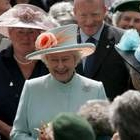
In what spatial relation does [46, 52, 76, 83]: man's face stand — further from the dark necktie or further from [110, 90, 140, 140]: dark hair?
[110, 90, 140, 140]: dark hair

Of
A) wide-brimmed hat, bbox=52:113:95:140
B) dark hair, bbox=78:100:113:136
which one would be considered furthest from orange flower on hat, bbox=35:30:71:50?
wide-brimmed hat, bbox=52:113:95:140

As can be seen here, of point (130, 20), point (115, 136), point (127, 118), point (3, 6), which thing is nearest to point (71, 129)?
point (127, 118)

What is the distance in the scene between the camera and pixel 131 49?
4.63 metres

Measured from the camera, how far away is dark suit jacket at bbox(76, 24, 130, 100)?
5.24 metres

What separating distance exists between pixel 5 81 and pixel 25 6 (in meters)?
0.76

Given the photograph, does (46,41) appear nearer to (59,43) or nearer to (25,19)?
(59,43)

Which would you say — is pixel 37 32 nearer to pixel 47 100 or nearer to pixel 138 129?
pixel 47 100

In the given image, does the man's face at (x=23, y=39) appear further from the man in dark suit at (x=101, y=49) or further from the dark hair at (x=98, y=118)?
the dark hair at (x=98, y=118)

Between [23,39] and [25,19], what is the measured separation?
0.25m

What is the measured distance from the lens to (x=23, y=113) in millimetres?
4496

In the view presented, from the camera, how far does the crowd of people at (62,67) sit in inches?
174

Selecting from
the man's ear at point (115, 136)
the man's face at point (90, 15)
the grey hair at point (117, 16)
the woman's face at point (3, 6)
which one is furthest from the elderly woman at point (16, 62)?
the man's ear at point (115, 136)

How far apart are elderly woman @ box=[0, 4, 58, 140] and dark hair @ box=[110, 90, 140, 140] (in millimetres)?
1977

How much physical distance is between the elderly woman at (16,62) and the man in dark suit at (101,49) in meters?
0.37
